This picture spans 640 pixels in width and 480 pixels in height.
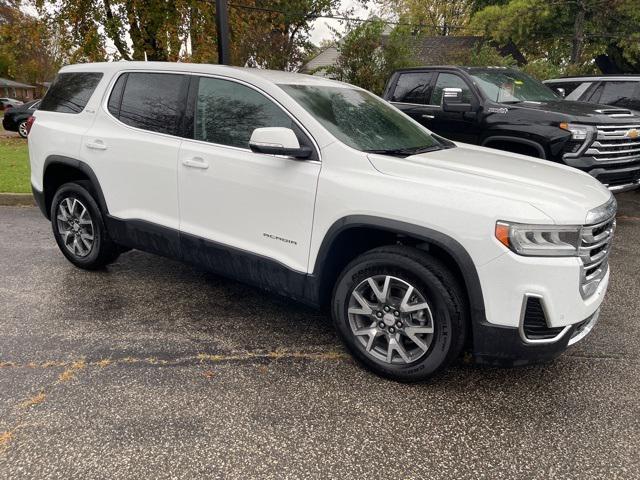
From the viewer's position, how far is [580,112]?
6.07 metres

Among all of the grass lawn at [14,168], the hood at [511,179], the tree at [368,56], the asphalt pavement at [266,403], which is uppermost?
the tree at [368,56]

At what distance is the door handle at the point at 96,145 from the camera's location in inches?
158

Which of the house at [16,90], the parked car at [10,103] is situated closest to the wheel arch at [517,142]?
the parked car at [10,103]

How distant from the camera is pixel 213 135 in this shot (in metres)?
3.49

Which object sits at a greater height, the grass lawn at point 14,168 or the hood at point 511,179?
the hood at point 511,179

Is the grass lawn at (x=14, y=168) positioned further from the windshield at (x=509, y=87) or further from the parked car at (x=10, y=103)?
the windshield at (x=509, y=87)

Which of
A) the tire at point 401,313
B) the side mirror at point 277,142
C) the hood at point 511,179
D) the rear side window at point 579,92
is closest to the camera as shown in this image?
the hood at point 511,179

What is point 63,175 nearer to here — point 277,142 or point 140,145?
point 140,145

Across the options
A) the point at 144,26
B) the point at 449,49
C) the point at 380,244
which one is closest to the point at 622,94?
the point at 380,244

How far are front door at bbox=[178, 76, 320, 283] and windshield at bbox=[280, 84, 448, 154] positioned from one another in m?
0.23

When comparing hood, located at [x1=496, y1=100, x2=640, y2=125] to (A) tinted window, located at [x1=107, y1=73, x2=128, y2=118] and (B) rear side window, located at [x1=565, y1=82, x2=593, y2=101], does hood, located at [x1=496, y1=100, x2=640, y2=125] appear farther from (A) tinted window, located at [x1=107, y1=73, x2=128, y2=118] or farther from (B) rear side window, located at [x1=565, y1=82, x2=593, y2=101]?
(A) tinted window, located at [x1=107, y1=73, x2=128, y2=118]

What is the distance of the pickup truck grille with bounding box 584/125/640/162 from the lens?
19.3ft

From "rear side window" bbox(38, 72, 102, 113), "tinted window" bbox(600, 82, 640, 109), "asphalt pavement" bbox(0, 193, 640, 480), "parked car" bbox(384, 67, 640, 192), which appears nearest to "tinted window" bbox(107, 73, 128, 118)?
"rear side window" bbox(38, 72, 102, 113)

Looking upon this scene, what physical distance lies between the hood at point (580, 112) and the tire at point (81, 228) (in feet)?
16.1
